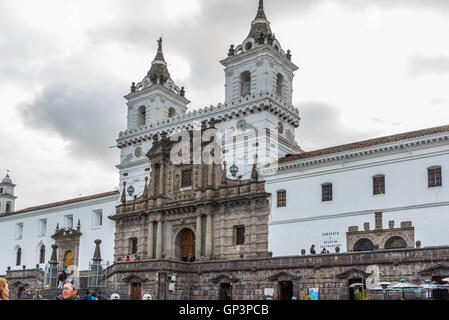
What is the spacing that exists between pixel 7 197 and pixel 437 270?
54.4 m

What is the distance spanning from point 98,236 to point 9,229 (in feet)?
50.5

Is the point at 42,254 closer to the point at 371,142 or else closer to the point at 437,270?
the point at 371,142

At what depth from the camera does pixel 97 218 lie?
53812mm

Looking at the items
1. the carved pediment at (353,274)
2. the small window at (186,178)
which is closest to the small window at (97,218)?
the small window at (186,178)

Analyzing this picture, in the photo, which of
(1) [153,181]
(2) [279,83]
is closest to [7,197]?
(1) [153,181]

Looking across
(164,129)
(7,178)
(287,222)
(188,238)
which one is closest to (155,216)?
(188,238)

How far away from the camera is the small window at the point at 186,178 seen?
46750 millimetres

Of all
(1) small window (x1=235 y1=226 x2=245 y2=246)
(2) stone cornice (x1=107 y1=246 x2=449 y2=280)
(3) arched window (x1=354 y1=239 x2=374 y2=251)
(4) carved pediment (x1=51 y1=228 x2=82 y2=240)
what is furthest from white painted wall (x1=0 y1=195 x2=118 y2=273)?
(3) arched window (x1=354 y1=239 x2=374 y2=251)

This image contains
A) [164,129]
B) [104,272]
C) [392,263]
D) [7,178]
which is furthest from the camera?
[7,178]

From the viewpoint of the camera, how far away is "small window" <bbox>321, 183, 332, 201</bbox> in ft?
125

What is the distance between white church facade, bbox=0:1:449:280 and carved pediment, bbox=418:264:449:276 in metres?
2.70

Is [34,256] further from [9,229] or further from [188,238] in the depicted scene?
[188,238]

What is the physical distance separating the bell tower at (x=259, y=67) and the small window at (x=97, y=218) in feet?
56.1
